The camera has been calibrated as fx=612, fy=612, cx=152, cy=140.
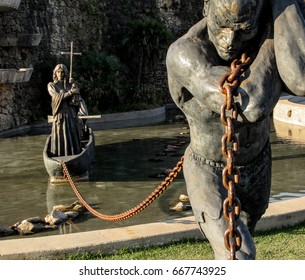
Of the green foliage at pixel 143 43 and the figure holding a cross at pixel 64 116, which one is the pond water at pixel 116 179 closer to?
the figure holding a cross at pixel 64 116

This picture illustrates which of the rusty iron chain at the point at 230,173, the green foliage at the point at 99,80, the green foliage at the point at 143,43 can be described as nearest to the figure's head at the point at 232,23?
the rusty iron chain at the point at 230,173

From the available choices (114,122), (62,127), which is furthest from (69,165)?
(114,122)

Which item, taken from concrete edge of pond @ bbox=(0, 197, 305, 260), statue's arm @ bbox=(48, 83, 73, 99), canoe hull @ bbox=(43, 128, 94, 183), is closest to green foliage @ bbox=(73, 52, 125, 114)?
statue's arm @ bbox=(48, 83, 73, 99)

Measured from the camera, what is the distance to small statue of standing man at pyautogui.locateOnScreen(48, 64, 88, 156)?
1024 cm

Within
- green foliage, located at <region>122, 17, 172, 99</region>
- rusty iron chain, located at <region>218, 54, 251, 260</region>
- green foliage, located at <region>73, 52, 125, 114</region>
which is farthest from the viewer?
green foliage, located at <region>122, 17, 172, 99</region>

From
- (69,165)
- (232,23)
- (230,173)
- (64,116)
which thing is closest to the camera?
(230,173)

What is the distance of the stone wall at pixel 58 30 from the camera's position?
19359 mm

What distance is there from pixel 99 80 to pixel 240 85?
1872cm

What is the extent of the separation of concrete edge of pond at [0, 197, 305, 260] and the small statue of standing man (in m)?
4.79

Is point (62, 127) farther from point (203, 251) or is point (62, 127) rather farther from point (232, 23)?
point (232, 23)

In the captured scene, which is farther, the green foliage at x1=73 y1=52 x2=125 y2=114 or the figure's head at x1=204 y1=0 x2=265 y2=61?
the green foliage at x1=73 y1=52 x2=125 y2=114

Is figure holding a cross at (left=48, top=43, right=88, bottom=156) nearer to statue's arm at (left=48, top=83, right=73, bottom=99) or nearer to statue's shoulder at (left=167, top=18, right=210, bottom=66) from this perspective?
statue's arm at (left=48, top=83, right=73, bottom=99)

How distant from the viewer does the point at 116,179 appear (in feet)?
33.5
